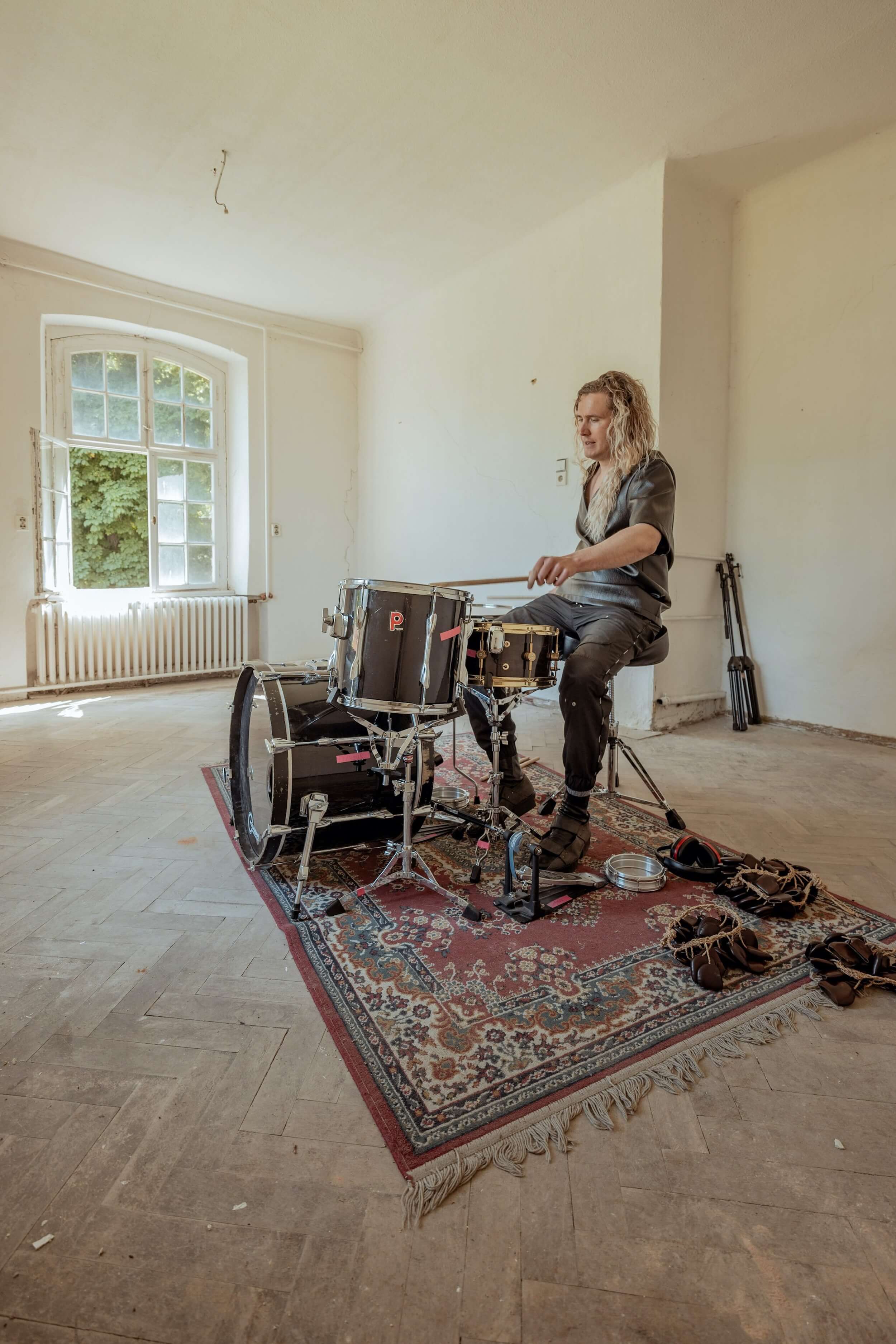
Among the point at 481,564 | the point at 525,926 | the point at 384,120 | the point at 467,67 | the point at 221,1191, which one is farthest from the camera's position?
the point at 481,564

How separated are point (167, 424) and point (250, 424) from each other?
68cm

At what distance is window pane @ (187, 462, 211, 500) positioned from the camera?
6117 millimetres

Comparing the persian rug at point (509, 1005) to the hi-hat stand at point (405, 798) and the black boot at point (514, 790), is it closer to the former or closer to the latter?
the hi-hat stand at point (405, 798)

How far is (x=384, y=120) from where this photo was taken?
3.49 m

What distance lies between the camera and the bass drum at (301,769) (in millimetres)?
1902

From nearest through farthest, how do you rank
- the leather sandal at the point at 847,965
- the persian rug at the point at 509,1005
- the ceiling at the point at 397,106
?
1. the persian rug at the point at 509,1005
2. the leather sandal at the point at 847,965
3. the ceiling at the point at 397,106

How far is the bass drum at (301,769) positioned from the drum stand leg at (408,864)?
65 millimetres

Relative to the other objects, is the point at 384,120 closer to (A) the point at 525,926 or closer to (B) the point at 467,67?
(B) the point at 467,67

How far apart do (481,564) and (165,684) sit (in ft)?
9.18

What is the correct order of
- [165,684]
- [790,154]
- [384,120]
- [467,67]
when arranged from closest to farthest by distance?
[467,67]
[384,120]
[790,154]
[165,684]

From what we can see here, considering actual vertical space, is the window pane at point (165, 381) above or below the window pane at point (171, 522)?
above

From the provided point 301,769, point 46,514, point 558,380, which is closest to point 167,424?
point 46,514

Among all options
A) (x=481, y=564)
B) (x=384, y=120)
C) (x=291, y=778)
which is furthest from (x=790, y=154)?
(x=291, y=778)

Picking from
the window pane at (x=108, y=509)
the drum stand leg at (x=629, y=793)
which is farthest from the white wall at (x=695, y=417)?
the window pane at (x=108, y=509)
